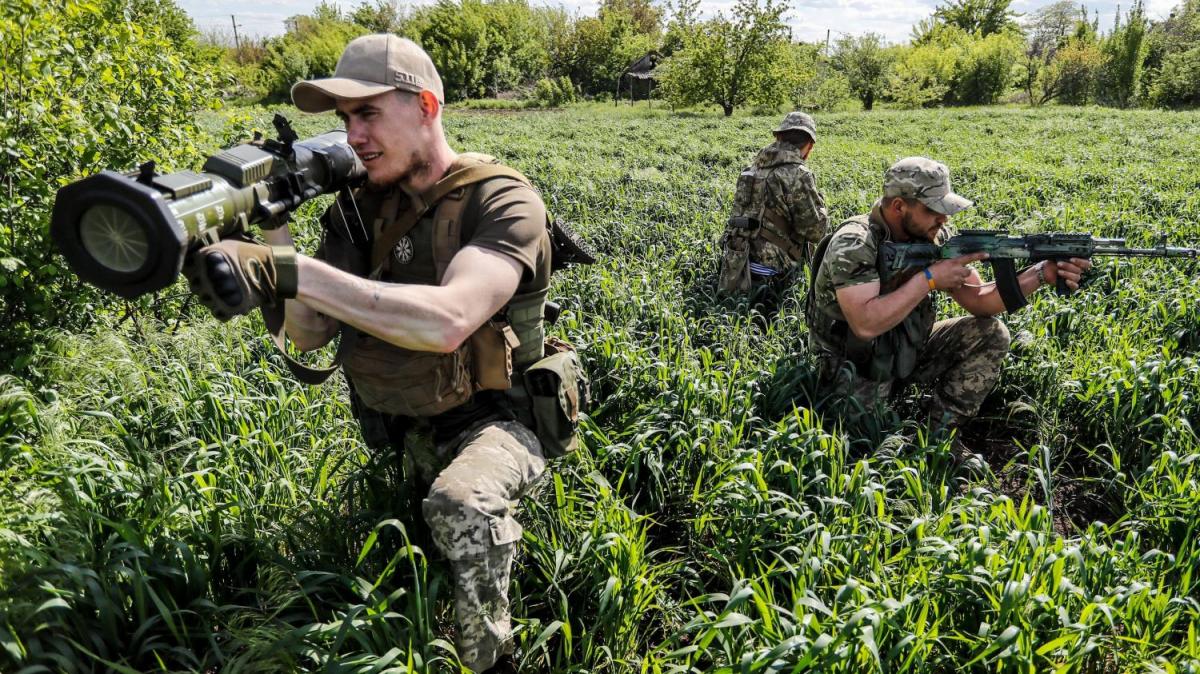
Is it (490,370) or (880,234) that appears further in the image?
(880,234)

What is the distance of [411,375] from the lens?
236 centimetres

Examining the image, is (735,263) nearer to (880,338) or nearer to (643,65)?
(880,338)

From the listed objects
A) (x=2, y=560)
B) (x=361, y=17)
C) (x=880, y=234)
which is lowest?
(x=2, y=560)

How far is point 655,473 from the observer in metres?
3.15

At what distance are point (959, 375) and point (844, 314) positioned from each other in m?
0.75

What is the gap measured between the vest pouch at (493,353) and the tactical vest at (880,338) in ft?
7.24

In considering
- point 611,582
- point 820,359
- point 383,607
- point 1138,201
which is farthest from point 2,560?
point 1138,201

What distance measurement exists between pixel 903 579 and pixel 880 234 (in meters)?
2.00

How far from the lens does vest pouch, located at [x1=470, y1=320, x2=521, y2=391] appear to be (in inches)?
94.7

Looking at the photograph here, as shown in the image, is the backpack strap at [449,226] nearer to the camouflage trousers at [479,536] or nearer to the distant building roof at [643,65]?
the camouflage trousers at [479,536]

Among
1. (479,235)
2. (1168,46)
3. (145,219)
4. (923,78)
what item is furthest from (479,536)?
(1168,46)

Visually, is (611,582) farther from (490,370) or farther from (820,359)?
(820,359)

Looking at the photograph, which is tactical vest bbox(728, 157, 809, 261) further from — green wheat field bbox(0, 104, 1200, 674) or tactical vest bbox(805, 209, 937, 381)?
tactical vest bbox(805, 209, 937, 381)

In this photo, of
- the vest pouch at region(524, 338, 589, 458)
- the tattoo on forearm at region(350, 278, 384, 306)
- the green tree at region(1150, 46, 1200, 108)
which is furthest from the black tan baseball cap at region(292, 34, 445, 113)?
the green tree at region(1150, 46, 1200, 108)
